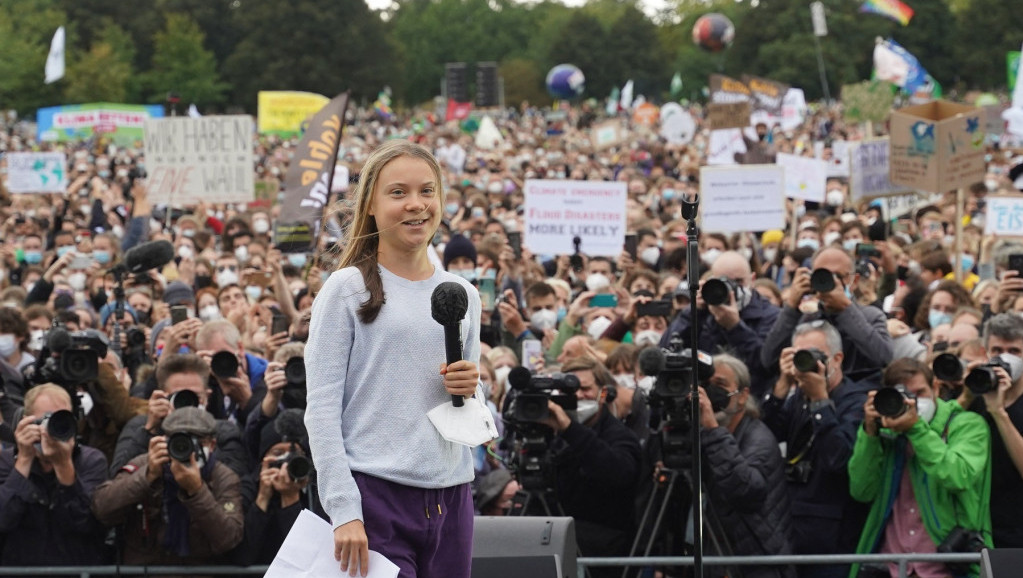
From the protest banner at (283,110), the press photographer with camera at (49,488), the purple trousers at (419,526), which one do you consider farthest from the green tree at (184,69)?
the purple trousers at (419,526)

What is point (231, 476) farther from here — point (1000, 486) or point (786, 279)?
point (786, 279)

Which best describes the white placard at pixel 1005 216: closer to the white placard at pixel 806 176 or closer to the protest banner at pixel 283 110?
the white placard at pixel 806 176

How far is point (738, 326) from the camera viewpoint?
7.76 meters

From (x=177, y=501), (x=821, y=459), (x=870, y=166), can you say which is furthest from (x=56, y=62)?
(x=821, y=459)

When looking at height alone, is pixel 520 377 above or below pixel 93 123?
below

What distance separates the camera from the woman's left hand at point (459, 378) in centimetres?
365

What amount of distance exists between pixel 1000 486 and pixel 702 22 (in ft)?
174

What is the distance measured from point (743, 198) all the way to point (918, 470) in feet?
19.2

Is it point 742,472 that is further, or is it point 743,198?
point 743,198

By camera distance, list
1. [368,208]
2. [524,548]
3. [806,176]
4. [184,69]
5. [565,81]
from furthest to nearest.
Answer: [184,69] < [565,81] < [806,176] < [524,548] < [368,208]

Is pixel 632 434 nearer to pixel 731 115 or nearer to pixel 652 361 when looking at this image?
pixel 652 361

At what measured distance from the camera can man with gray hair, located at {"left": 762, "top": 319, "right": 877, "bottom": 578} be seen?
6.49m

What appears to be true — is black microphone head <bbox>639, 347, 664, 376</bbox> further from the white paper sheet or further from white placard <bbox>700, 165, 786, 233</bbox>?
white placard <bbox>700, 165, 786, 233</bbox>

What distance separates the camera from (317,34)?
7862 centimetres
